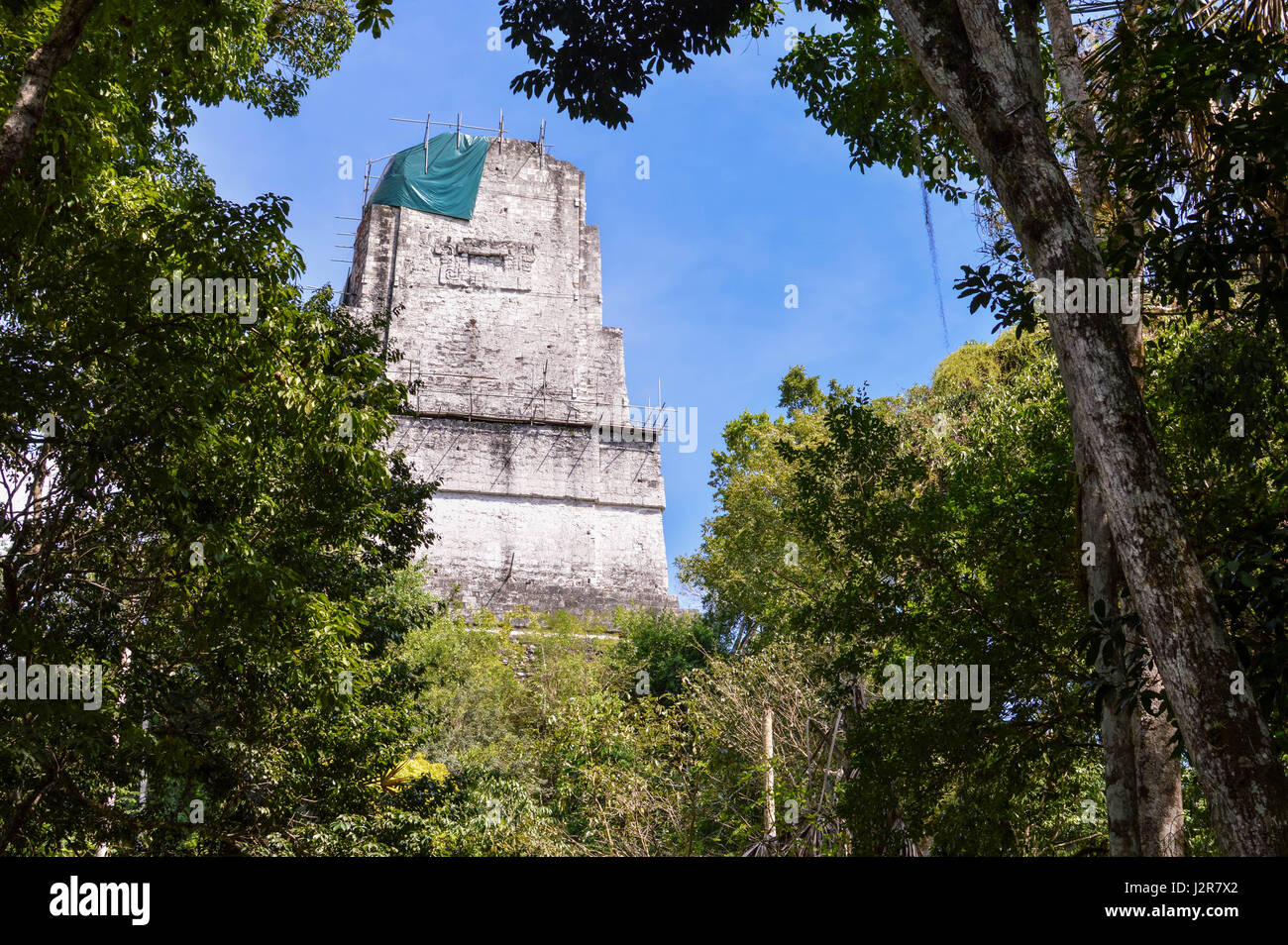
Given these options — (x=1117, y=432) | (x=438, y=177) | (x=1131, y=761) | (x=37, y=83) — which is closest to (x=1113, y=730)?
(x=1131, y=761)

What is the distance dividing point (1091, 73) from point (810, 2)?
2.30 metres

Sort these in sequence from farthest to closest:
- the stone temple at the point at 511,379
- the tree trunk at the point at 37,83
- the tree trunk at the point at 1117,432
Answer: the stone temple at the point at 511,379 → the tree trunk at the point at 37,83 → the tree trunk at the point at 1117,432

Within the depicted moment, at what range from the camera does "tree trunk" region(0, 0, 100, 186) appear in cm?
544

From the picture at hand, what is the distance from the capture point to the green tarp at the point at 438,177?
31.8 meters

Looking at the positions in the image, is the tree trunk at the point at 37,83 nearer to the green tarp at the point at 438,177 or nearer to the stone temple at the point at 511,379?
the stone temple at the point at 511,379

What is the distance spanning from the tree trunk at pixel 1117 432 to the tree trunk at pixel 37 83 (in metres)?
4.53

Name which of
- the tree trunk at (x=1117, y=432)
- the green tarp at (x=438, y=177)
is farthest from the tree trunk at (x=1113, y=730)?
the green tarp at (x=438, y=177)

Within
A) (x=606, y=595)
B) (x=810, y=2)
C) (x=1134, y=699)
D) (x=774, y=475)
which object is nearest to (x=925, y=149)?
(x=810, y=2)

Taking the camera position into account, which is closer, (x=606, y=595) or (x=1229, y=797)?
(x=1229, y=797)

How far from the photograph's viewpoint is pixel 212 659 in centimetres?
867

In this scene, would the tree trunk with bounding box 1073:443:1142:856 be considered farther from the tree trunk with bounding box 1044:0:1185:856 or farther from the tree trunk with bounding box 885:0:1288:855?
the tree trunk with bounding box 885:0:1288:855

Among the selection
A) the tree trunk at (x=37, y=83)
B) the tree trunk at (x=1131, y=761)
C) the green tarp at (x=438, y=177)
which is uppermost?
the green tarp at (x=438, y=177)

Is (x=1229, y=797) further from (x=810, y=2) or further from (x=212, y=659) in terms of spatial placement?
(x=212, y=659)

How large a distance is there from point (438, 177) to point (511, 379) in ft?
23.6
